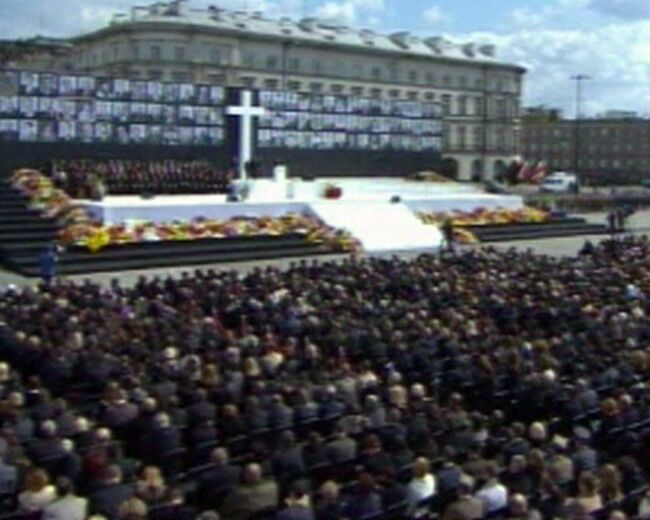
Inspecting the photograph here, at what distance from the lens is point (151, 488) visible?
1080 cm

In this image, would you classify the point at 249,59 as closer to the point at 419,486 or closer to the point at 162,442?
the point at 162,442

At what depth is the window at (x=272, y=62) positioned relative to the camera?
9944 cm

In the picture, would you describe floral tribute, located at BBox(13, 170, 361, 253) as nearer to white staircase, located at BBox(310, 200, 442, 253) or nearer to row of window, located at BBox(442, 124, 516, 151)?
white staircase, located at BBox(310, 200, 442, 253)

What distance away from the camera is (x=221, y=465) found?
1188 cm

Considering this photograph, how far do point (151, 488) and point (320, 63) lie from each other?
9421 cm

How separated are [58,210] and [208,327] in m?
19.9

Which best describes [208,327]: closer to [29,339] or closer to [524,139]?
[29,339]

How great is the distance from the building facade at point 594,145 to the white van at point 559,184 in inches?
1442

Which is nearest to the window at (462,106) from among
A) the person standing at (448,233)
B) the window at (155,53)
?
the window at (155,53)

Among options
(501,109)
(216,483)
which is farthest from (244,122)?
(501,109)

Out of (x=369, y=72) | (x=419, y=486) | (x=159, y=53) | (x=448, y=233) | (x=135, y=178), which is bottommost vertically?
(x=419, y=486)

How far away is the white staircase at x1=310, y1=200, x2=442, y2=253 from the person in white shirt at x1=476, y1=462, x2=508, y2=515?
3038cm

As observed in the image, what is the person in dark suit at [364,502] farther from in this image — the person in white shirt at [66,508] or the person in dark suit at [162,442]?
the person in dark suit at [162,442]

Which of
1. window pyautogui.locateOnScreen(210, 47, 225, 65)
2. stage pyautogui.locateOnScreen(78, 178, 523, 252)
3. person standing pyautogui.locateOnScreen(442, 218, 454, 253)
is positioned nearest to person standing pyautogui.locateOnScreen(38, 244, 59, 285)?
stage pyautogui.locateOnScreen(78, 178, 523, 252)
